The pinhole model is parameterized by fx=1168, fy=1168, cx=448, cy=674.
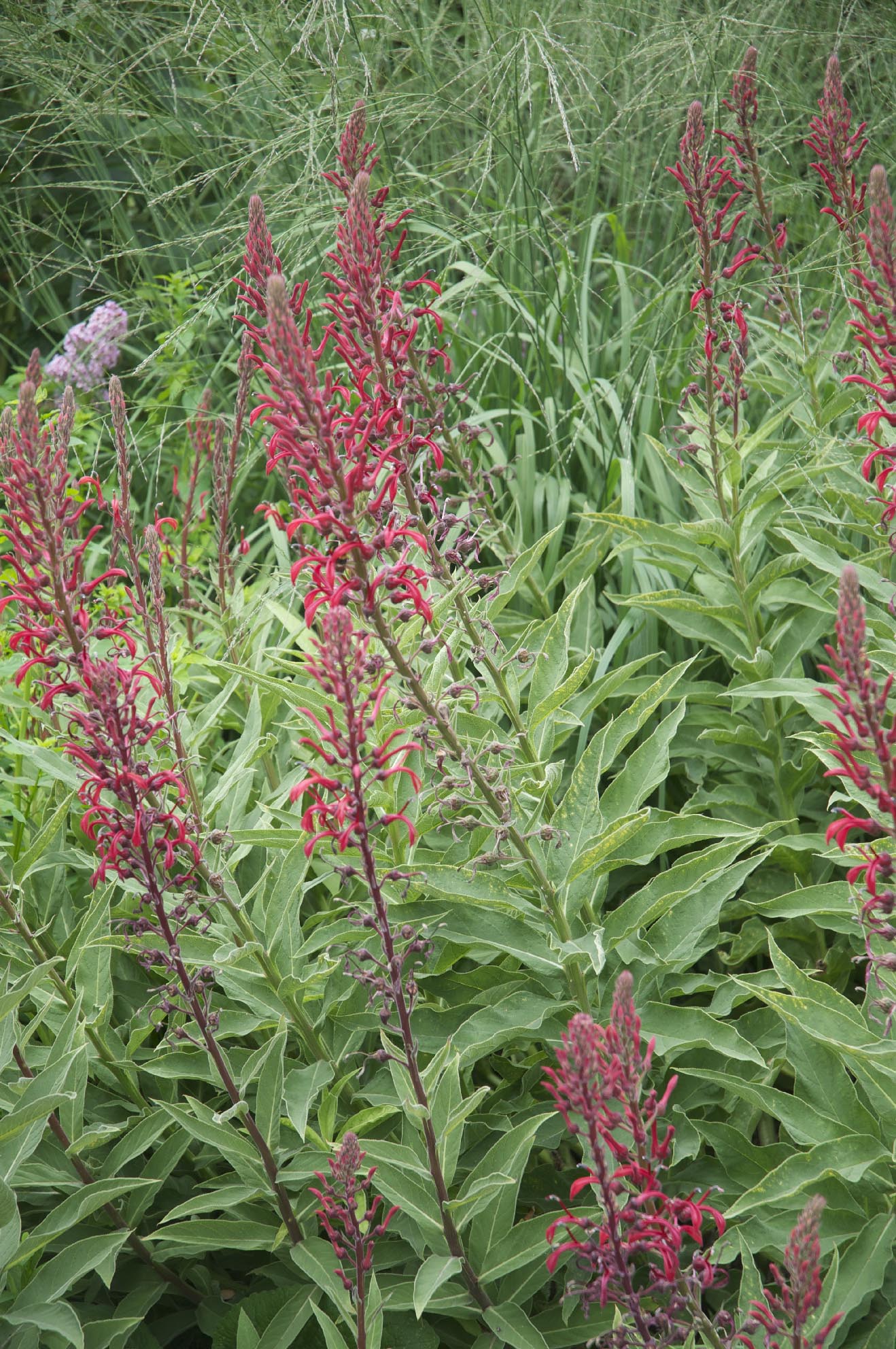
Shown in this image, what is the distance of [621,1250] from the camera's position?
162 cm

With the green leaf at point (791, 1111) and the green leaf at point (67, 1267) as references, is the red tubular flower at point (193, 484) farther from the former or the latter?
the green leaf at point (791, 1111)

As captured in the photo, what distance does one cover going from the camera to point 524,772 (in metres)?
2.52

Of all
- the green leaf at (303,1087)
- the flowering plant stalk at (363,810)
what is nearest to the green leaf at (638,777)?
the flowering plant stalk at (363,810)

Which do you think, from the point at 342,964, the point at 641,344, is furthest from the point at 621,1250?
the point at 641,344

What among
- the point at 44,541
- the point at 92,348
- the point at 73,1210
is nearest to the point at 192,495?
the point at 92,348

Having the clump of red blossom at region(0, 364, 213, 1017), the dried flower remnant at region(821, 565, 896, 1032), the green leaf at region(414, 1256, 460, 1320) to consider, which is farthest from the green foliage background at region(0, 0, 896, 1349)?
the dried flower remnant at region(821, 565, 896, 1032)

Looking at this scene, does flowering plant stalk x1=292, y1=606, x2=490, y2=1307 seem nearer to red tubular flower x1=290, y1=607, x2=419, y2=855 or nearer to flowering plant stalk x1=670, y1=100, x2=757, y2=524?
red tubular flower x1=290, y1=607, x2=419, y2=855

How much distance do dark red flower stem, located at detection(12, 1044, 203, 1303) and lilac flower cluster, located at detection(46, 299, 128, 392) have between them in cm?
310

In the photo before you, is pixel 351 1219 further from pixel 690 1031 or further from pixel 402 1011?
pixel 690 1031

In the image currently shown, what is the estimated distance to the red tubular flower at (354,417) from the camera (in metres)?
1.78

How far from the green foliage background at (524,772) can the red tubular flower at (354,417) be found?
389 mm

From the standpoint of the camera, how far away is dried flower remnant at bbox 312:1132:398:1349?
177cm

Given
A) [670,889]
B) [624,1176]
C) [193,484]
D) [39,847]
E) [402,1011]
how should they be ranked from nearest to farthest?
1. [624,1176]
2. [402,1011]
3. [670,889]
4. [39,847]
5. [193,484]

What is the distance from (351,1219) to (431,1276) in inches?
9.6
